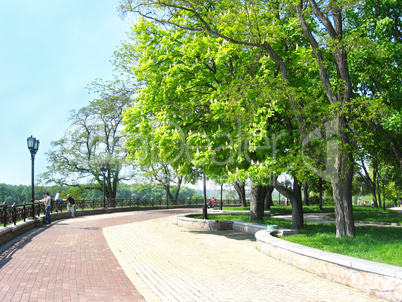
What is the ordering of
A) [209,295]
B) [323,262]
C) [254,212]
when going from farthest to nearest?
[254,212] → [323,262] → [209,295]

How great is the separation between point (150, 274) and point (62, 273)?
183cm

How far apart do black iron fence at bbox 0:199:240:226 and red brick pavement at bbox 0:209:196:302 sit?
172 centimetres

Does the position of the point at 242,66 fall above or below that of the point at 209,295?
above

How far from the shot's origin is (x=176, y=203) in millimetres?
44688

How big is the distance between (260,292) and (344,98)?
725 centimetres

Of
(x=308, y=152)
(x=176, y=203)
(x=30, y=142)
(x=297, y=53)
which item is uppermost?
(x=297, y=53)

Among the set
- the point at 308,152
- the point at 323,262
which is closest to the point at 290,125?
the point at 308,152

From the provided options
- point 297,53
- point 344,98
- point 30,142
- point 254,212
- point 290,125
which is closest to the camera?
point 344,98

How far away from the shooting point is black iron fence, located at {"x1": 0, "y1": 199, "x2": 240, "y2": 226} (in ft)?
43.9

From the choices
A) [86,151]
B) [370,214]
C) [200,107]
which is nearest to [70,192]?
[86,151]

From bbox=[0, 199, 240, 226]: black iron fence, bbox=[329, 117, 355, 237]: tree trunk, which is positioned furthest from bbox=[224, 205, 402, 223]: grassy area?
bbox=[0, 199, 240, 226]: black iron fence

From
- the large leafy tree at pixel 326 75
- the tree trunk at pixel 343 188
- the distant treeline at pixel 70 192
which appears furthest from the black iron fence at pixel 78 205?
the tree trunk at pixel 343 188

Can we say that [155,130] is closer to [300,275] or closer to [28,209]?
[28,209]

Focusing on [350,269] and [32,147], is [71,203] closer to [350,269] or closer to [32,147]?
[32,147]
